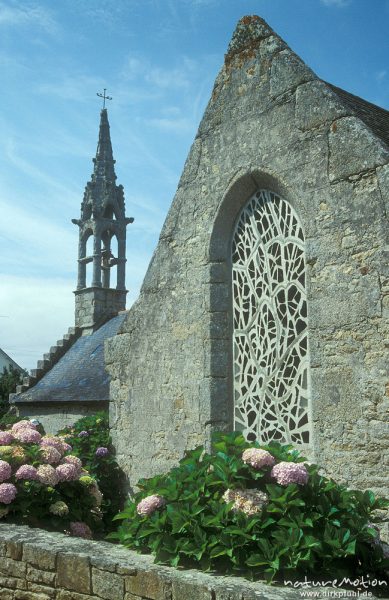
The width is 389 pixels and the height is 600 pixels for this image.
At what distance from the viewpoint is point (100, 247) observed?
23594 mm

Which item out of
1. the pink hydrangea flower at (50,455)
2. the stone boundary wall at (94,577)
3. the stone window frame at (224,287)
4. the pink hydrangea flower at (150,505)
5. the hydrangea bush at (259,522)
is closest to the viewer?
the stone boundary wall at (94,577)

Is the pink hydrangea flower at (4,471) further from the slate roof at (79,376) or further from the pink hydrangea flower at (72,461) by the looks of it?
the slate roof at (79,376)

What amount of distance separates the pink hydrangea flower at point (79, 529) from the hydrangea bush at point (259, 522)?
113cm

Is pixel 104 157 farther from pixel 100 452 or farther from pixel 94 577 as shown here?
pixel 94 577

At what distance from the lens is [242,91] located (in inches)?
255

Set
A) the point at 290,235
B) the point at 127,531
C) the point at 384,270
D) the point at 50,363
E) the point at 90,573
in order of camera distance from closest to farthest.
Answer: the point at 90,573 → the point at 127,531 → the point at 384,270 → the point at 290,235 → the point at 50,363

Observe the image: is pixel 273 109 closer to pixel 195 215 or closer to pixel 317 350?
pixel 195 215

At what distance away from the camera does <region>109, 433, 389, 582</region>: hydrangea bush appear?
11.7 feet

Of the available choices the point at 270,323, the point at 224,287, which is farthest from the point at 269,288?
the point at 224,287

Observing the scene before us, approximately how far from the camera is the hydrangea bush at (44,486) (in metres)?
5.29

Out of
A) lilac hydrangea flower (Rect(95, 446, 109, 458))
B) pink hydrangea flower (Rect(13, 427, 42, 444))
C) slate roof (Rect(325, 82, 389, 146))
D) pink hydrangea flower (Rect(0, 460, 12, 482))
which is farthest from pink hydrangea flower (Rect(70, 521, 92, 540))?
slate roof (Rect(325, 82, 389, 146))

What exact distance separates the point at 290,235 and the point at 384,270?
1172 mm

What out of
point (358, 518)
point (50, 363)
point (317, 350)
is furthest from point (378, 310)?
point (50, 363)

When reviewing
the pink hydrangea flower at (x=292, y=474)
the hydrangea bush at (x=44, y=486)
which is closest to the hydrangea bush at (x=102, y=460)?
the hydrangea bush at (x=44, y=486)
